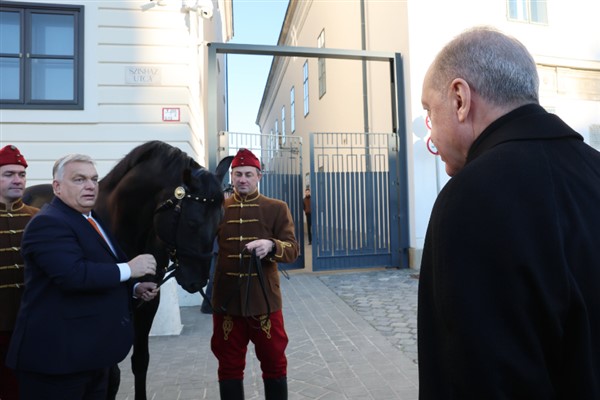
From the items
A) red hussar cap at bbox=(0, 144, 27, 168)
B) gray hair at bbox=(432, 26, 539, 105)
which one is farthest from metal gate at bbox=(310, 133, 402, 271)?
gray hair at bbox=(432, 26, 539, 105)

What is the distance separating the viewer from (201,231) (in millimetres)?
2572

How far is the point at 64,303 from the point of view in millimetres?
1990

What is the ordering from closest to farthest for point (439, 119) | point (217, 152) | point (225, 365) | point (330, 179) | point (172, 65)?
point (439, 119), point (225, 365), point (172, 65), point (217, 152), point (330, 179)

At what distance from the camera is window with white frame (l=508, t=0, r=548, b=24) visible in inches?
378

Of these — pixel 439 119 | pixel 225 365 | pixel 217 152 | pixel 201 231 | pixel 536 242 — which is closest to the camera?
pixel 536 242

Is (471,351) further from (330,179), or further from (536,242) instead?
(330,179)

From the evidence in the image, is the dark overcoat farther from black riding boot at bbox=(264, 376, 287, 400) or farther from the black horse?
black riding boot at bbox=(264, 376, 287, 400)

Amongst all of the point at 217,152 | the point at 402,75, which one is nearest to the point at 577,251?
the point at 217,152

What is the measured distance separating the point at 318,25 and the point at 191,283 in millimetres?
18398

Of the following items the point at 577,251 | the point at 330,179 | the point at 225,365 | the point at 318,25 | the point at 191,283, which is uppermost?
the point at 318,25

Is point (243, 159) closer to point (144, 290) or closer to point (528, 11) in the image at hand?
point (144, 290)

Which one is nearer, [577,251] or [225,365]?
[577,251]

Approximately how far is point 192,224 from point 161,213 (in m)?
0.28

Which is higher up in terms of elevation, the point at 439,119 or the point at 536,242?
the point at 439,119
